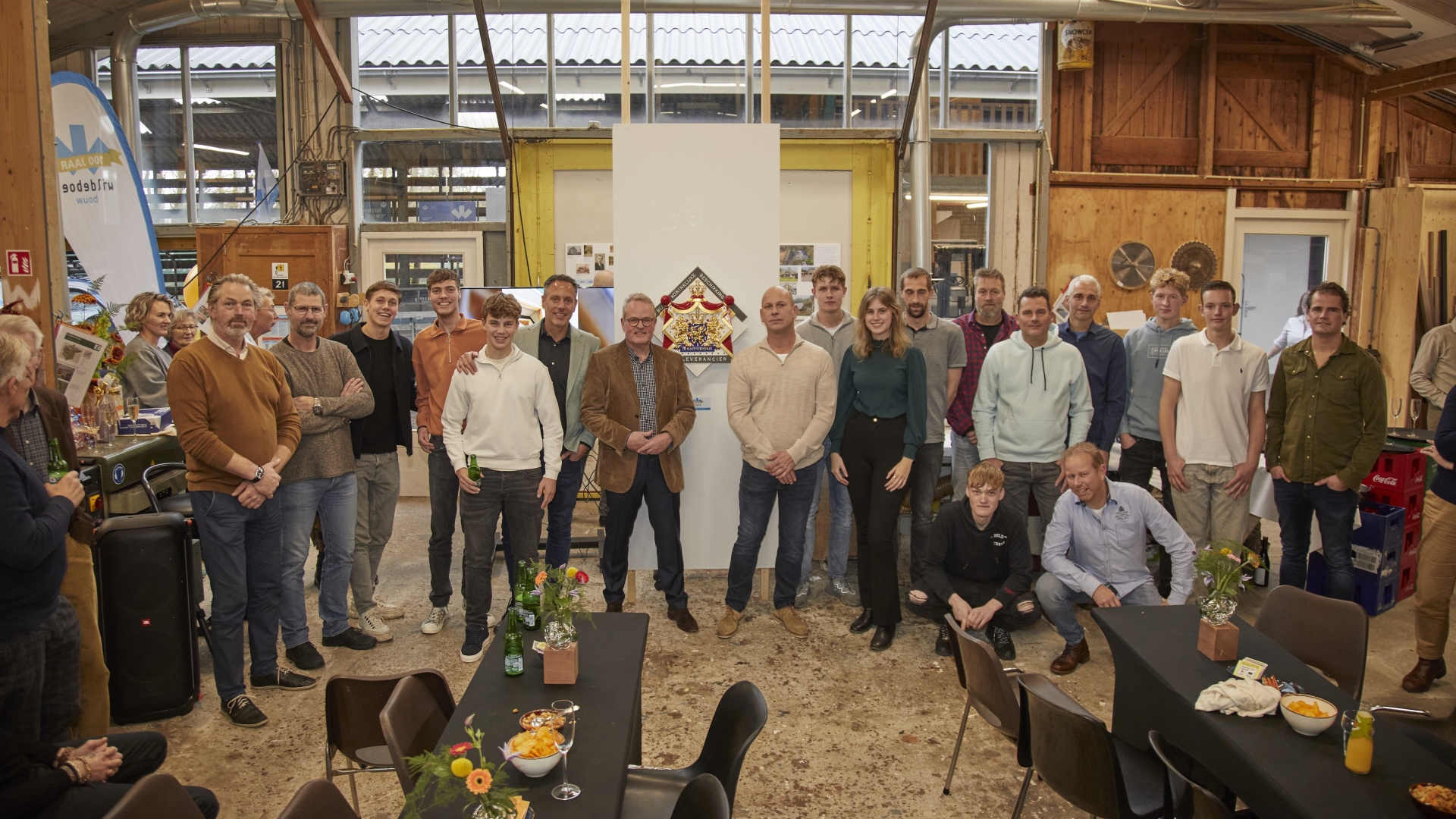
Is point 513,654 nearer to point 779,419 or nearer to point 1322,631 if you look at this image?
point 779,419

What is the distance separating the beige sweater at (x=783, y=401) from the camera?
4398mm

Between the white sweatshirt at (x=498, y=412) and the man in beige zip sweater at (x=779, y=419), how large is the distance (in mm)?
953

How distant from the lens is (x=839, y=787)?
314cm

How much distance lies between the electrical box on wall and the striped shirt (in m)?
5.38

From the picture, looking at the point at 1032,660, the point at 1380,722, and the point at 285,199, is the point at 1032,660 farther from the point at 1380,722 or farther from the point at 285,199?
the point at 285,199

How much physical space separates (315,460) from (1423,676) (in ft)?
16.0

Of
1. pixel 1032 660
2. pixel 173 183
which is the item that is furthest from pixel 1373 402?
pixel 173 183

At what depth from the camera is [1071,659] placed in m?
4.08

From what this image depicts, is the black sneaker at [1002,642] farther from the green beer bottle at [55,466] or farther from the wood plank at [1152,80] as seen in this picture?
the wood plank at [1152,80]

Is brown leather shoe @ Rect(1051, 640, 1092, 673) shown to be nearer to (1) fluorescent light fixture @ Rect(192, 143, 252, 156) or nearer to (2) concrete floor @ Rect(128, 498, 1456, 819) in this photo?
(2) concrete floor @ Rect(128, 498, 1456, 819)

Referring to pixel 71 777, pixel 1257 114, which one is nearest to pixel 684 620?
pixel 71 777

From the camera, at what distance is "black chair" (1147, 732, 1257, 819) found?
79.0 inches

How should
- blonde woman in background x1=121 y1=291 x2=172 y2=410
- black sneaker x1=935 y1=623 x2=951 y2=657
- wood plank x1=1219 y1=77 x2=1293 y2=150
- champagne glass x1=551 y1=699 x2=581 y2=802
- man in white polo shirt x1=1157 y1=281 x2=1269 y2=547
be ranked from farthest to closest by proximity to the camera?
1. wood plank x1=1219 y1=77 x2=1293 y2=150
2. blonde woman in background x1=121 y1=291 x2=172 y2=410
3. man in white polo shirt x1=1157 y1=281 x2=1269 y2=547
4. black sneaker x1=935 y1=623 x2=951 y2=657
5. champagne glass x1=551 y1=699 x2=581 y2=802

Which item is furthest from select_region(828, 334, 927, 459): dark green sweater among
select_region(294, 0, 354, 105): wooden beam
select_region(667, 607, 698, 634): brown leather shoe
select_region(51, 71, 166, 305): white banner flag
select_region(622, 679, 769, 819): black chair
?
select_region(51, 71, 166, 305): white banner flag
